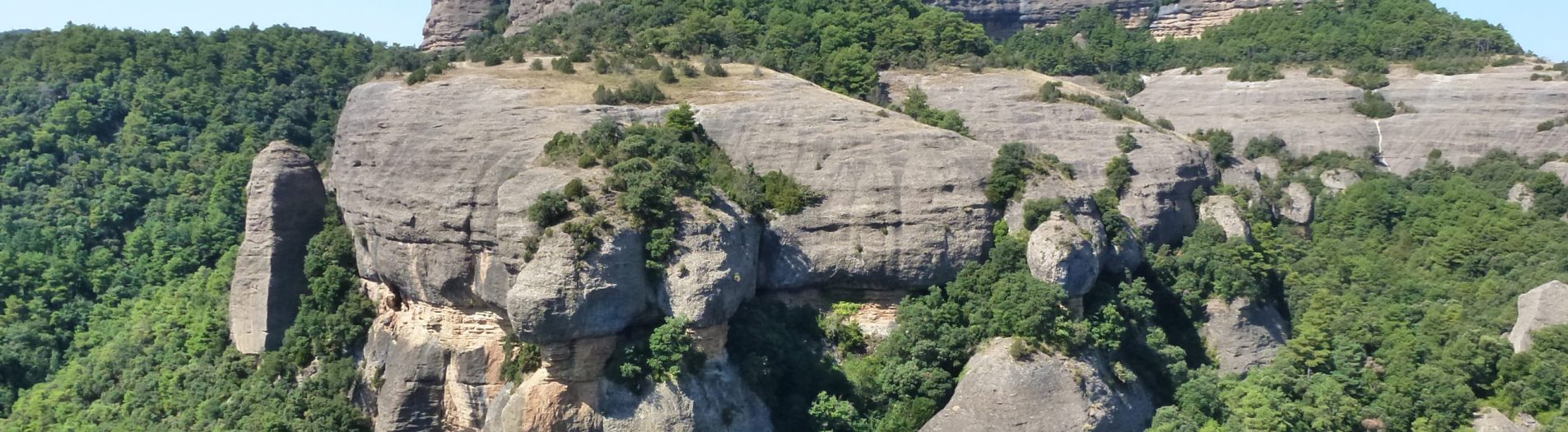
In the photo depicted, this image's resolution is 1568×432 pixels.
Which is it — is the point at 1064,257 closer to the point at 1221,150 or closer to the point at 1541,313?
the point at 1541,313

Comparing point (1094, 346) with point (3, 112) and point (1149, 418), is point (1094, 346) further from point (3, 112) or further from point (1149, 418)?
point (3, 112)

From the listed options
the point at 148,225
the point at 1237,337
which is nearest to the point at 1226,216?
the point at 1237,337

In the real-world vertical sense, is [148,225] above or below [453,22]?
below

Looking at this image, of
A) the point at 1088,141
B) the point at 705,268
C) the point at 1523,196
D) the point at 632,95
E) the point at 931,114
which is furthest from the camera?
the point at 1523,196

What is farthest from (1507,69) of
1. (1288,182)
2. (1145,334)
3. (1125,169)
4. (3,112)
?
(3,112)

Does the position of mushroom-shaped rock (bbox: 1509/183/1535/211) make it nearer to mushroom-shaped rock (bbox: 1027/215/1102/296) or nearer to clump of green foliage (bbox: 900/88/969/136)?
clump of green foliage (bbox: 900/88/969/136)

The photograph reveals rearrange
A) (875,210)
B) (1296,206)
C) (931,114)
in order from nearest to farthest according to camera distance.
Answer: (875,210) → (931,114) → (1296,206)

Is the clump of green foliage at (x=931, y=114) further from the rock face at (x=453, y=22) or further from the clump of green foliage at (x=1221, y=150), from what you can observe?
the rock face at (x=453, y=22)
